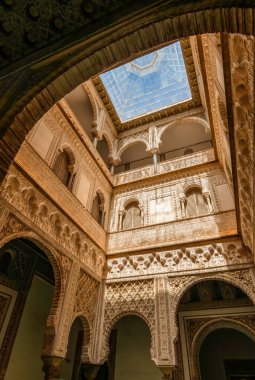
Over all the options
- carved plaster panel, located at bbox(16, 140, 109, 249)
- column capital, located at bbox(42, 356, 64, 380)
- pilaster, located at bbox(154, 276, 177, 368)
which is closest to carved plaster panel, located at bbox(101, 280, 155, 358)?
pilaster, located at bbox(154, 276, 177, 368)

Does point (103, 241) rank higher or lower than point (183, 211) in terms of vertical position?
lower

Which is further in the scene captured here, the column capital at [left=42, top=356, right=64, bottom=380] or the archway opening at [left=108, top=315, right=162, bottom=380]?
the archway opening at [left=108, top=315, right=162, bottom=380]

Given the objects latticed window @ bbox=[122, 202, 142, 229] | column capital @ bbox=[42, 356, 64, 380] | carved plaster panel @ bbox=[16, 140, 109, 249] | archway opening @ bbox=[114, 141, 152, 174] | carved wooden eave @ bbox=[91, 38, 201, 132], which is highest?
carved wooden eave @ bbox=[91, 38, 201, 132]

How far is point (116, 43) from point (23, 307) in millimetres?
5875

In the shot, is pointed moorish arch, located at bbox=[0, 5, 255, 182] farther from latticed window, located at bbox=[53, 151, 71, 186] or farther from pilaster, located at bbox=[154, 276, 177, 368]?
pilaster, located at bbox=[154, 276, 177, 368]

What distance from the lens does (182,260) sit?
5.96 m

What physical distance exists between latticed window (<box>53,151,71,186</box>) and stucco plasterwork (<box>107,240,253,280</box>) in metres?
2.37

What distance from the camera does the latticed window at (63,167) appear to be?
19.4ft

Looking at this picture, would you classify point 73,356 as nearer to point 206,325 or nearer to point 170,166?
point 206,325

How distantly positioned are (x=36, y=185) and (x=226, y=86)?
11.1ft

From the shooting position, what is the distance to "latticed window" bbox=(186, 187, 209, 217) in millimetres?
6816

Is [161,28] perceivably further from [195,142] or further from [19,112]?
[195,142]

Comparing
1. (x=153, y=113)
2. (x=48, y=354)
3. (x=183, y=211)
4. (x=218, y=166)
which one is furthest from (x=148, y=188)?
(x=48, y=354)

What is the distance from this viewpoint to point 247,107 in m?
2.70
